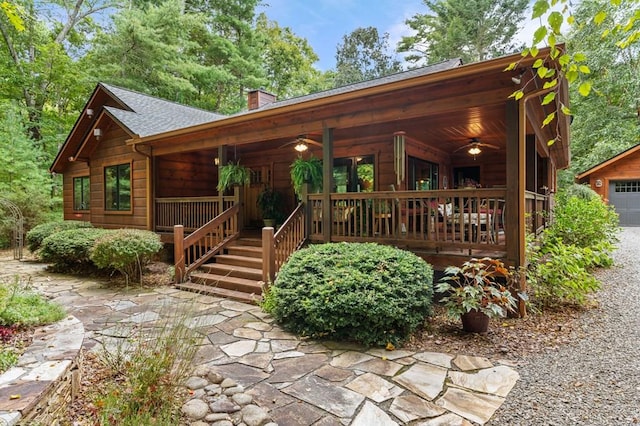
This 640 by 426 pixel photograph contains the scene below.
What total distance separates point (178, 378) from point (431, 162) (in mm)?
8063

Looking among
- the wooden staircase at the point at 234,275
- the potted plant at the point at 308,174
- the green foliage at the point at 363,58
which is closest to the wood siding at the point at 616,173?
the green foliage at the point at 363,58

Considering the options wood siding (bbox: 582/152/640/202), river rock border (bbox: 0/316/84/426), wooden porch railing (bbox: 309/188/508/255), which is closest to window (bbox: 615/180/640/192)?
wood siding (bbox: 582/152/640/202)

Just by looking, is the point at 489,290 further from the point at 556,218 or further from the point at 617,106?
the point at 617,106

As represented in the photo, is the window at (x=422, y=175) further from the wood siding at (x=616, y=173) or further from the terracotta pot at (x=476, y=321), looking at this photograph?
the wood siding at (x=616, y=173)

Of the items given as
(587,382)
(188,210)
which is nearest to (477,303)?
(587,382)

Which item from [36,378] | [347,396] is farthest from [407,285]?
[36,378]

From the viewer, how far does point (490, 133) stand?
7.86m

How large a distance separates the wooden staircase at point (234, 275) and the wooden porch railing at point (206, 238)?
145 mm

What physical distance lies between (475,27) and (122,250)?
21.9m

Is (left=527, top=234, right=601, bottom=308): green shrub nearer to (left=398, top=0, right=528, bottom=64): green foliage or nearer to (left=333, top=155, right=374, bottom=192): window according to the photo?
(left=333, top=155, right=374, bottom=192): window

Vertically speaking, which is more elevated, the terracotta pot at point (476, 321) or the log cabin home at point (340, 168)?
the log cabin home at point (340, 168)

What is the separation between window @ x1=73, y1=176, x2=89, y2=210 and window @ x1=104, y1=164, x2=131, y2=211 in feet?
6.08

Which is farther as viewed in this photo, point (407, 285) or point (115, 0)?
point (115, 0)

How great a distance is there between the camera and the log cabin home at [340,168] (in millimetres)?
4656
